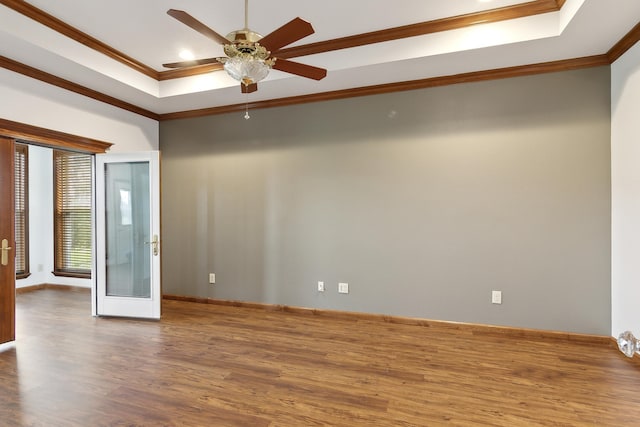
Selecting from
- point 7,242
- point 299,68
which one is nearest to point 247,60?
point 299,68

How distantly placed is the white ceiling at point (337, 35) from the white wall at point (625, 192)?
1.21 ft

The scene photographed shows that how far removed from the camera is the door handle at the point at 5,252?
3.15 m

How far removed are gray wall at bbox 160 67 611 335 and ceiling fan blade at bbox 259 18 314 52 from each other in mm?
2084

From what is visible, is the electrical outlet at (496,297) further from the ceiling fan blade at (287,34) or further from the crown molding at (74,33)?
the crown molding at (74,33)

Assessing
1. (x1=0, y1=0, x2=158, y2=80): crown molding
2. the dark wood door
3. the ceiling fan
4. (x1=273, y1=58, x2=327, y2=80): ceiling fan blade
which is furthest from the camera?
the dark wood door

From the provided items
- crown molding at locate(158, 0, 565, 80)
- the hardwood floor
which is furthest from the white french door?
crown molding at locate(158, 0, 565, 80)

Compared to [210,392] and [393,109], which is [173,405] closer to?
[210,392]

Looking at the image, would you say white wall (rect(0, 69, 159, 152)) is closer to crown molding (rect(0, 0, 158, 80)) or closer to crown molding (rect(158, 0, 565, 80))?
crown molding (rect(0, 0, 158, 80))

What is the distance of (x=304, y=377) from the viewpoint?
2617mm

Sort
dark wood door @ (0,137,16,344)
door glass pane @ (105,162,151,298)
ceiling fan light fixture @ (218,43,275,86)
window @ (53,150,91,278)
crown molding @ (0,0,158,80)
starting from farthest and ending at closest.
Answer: window @ (53,150,91,278) < door glass pane @ (105,162,151,298) < dark wood door @ (0,137,16,344) < crown molding @ (0,0,158,80) < ceiling fan light fixture @ (218,43,275,86)

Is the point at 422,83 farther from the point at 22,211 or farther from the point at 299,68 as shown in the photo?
the point at 22,211

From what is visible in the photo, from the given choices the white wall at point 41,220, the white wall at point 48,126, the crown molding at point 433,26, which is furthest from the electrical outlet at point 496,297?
the white wall at point 41,220

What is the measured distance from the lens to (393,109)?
3.84m

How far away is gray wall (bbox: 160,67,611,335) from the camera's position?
10.7 feet
